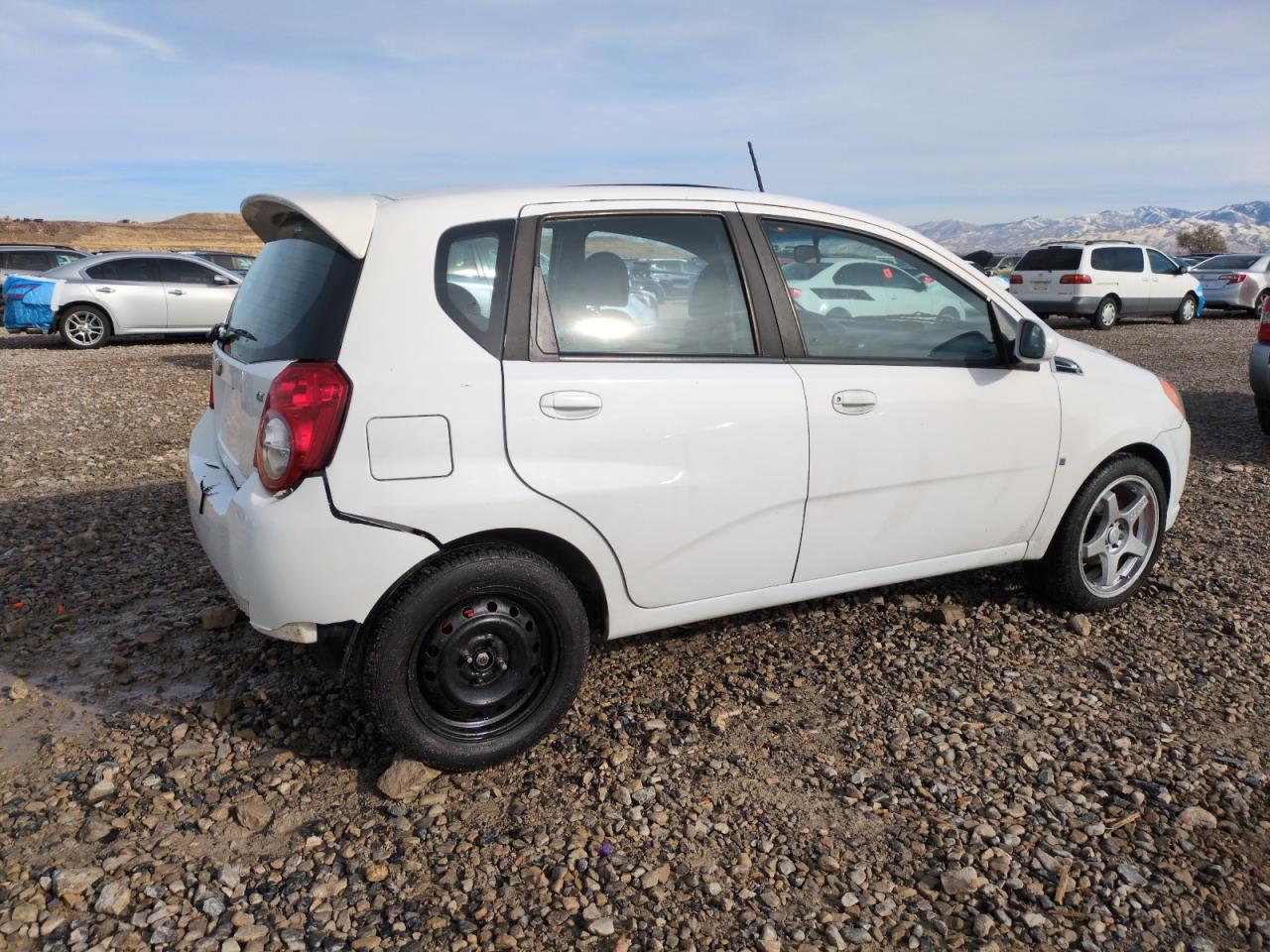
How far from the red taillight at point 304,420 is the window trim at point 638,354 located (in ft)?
1.70

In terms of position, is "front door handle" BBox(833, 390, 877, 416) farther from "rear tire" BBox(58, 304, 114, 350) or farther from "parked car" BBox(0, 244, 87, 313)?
"parked car" BBox(0, 244, 87, 313)

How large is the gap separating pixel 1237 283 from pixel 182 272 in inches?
844

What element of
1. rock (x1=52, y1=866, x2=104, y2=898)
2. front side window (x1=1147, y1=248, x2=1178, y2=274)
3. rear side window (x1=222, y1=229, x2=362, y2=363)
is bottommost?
rock (x1=52, y1=866, x2=104, y2=898)

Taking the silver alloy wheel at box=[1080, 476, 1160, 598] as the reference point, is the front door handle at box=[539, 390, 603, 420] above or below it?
above

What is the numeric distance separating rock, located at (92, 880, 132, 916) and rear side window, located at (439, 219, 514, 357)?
177cm

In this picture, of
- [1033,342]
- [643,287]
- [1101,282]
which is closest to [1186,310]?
[1101,282]

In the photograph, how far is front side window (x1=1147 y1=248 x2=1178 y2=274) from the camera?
19281 millimetres

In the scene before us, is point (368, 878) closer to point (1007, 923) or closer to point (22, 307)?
point (1007, 923)

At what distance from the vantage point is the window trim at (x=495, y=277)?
9.54 ft

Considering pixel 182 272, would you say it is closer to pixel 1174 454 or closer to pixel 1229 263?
pixel 1174 454

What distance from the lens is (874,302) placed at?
367 cm

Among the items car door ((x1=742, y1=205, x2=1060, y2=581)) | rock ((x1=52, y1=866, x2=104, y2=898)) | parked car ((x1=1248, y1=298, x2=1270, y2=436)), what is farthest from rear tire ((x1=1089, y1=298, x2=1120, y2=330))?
rock ((x1=52, y1=866, x2=104, y2=898))

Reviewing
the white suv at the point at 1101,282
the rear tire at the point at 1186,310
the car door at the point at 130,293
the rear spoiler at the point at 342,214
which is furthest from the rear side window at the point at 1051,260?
the rear spoiler at the point at 342,214

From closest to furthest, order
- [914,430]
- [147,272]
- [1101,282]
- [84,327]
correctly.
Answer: [914,430] < [84,327] < [147,272] < [1101,282]
